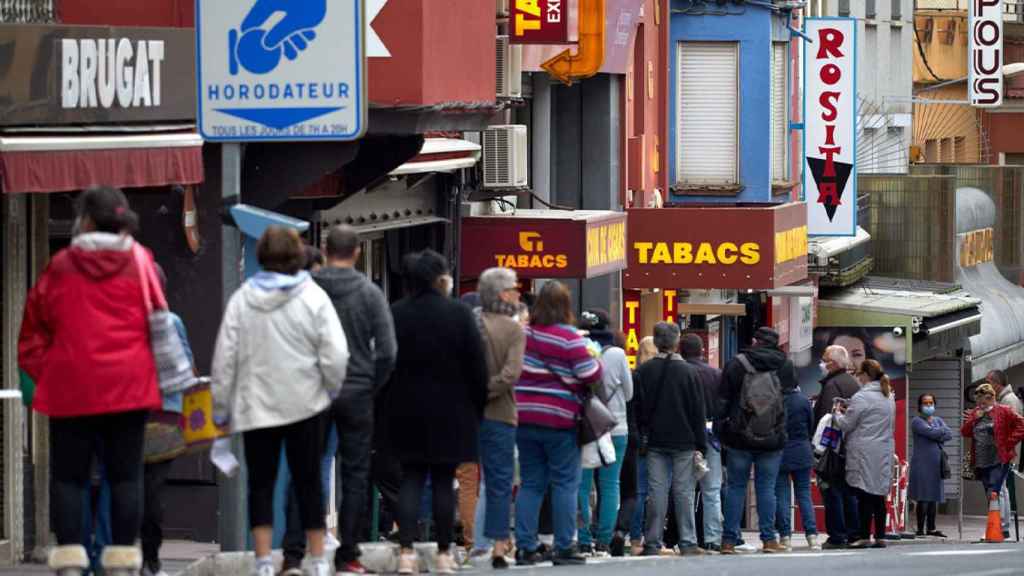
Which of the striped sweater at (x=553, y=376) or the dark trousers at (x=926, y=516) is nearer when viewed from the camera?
the striped sweater at (x=553, y=376)

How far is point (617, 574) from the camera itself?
43.6 ft

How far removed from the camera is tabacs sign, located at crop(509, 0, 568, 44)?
22203 millimetres

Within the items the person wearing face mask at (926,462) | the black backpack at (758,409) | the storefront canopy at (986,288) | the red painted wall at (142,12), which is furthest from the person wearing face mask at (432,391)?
the storefront canopy at (986,288)

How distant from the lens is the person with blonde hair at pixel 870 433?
19.5 meters

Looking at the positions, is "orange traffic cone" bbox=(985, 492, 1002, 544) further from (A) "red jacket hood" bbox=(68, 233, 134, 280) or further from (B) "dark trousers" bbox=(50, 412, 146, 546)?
(A) "red jacket hood" bbox=(68, 233, 134, 280)

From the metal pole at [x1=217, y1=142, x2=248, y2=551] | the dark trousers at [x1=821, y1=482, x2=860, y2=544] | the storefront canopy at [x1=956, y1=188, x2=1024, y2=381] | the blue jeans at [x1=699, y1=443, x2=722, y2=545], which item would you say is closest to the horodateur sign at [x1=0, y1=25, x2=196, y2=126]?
the metal pole at [x1=217, y1=142, x2=248, y2=551]

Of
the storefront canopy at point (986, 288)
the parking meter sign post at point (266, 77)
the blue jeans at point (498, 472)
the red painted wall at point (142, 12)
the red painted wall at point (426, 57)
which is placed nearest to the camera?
the parking meter sign post at point (266, 77)

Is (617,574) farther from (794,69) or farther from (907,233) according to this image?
(907,233)

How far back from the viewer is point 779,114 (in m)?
32.1

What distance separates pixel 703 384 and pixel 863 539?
363 centimetres

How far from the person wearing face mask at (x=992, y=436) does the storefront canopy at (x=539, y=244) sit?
4.85 metres

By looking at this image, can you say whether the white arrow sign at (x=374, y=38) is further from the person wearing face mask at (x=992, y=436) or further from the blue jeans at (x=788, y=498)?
the person wearing face mask at (x=992, y=436)

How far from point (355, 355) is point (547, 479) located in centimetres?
273

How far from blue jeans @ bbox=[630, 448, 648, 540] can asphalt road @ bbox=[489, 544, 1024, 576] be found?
987 millimetres
